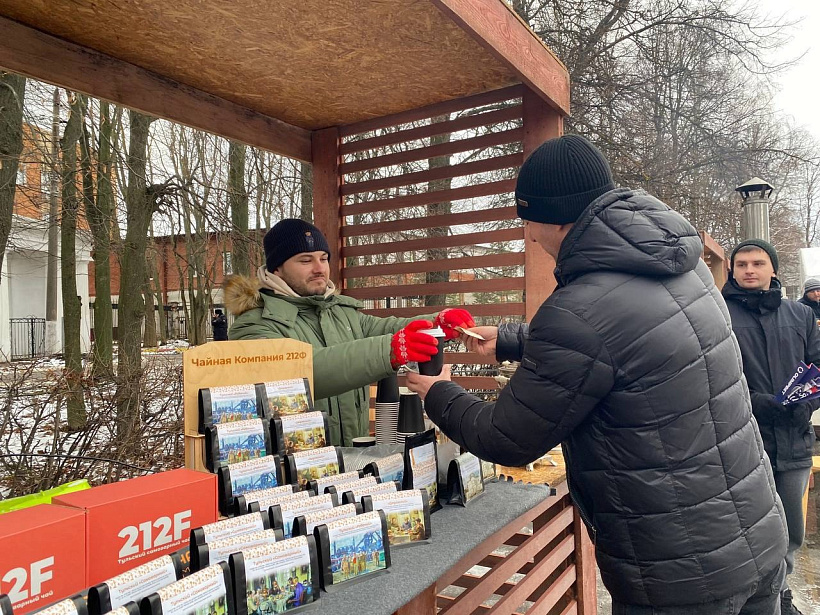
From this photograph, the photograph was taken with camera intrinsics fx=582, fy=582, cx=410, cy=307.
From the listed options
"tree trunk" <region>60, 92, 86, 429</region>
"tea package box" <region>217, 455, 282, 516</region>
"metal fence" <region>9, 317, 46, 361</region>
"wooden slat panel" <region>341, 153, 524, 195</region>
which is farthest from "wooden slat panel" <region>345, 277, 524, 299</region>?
"metal fence" <region>9, 317, 46, 361</region>

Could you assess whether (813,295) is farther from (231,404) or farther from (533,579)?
(231,404)

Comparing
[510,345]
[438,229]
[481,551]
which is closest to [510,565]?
[481,551]

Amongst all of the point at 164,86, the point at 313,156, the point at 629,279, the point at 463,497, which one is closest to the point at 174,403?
the point at 313,156

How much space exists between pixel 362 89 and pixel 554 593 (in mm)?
2539

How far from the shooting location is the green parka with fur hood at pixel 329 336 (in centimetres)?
194

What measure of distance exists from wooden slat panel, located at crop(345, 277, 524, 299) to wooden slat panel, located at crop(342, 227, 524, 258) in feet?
0.73

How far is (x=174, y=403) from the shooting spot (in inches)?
172

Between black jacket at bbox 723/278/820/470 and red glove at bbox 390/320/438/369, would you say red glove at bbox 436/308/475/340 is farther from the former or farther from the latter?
black jacket at bbox 723/278/820/470

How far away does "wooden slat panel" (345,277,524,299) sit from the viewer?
3212mm

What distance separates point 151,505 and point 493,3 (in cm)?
207

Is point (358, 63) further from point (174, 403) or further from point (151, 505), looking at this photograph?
point (174, 403)

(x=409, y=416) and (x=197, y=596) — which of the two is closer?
(x=197, y=596)

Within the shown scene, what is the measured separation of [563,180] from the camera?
4.84 ft

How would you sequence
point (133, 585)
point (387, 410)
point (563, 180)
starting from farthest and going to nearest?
point (387, 410), point (563, 180), point (133, 585)
